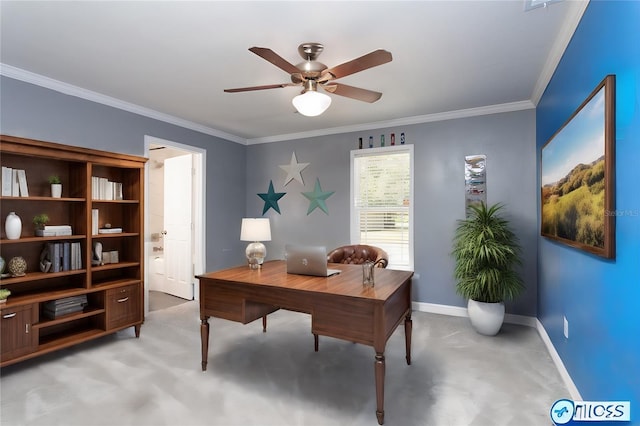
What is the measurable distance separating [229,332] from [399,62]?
3009 millimetres

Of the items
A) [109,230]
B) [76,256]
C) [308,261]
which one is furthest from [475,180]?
[76,256]

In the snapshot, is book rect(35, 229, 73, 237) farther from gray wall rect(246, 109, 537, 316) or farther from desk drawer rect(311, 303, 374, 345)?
gray wall rect(246, 109, 537, 316)

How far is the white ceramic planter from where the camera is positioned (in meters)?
3.17

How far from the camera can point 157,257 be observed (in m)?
5.33

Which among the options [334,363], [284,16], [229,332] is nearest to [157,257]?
[229,332]

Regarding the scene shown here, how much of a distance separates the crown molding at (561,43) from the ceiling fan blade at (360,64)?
1.18m

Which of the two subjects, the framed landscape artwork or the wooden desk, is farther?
the wooden desk

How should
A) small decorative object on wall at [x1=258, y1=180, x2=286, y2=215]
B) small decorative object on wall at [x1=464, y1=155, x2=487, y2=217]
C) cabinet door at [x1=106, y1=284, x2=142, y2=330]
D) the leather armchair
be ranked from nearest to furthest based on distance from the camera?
cabinet door at [x1=106, y1=284, x2=142, y2=330] → small decorative object on wall at [x1=464, y1=155, x2=487, y2=217] → the leather armchair → small decorative object on wall at [x1=258, y1=180, x2=286, y2=215]

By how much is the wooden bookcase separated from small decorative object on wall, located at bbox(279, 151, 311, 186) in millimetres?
2133

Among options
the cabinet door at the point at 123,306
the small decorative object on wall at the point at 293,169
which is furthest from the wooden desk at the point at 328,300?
the small decorative object on wall at the point at 293,169

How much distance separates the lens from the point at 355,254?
13.6 ft

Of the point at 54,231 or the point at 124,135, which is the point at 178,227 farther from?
the point at 54,231

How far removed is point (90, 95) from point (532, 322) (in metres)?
5.20

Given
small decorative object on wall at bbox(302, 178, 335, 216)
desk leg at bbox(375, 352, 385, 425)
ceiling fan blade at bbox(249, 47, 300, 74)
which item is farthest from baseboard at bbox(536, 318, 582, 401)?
small decorative object on wall at bbox(302, 178, 335, 216)
